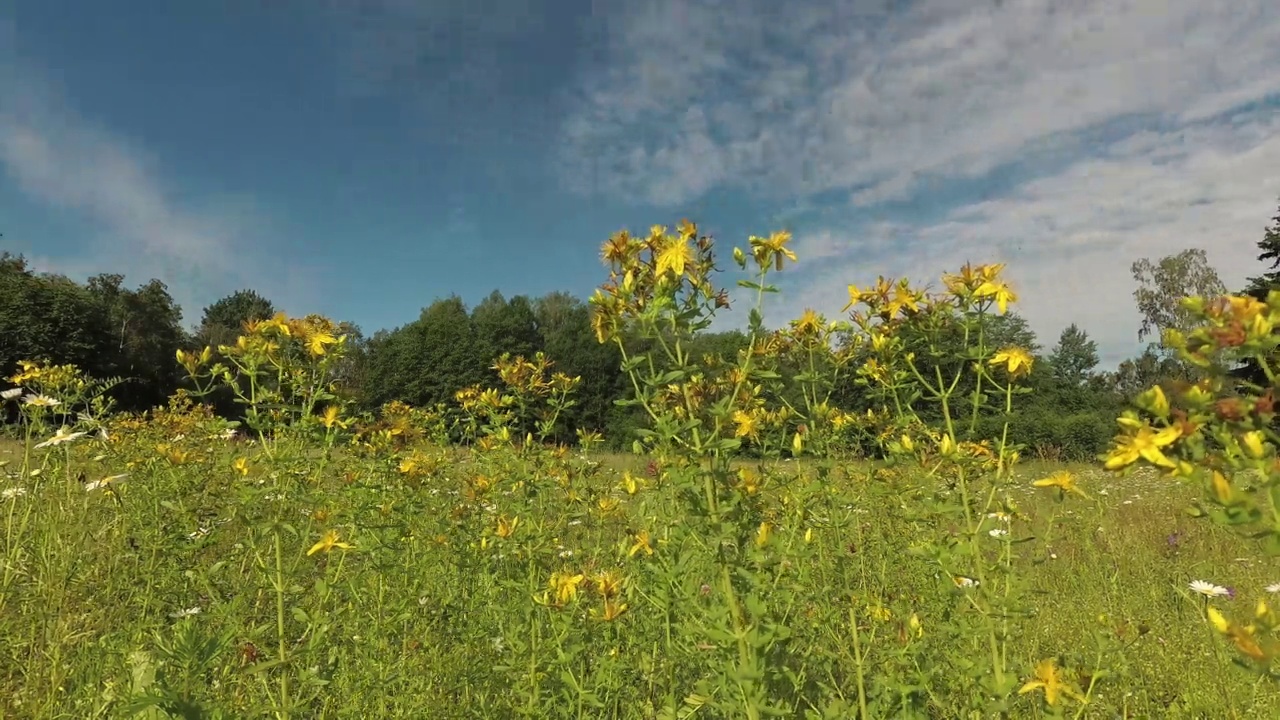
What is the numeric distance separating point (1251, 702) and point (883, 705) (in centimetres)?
152

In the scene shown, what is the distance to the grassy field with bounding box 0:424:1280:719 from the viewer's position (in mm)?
1823

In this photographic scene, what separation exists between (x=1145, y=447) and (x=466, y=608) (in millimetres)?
2566

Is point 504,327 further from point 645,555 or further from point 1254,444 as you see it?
point 1254,444

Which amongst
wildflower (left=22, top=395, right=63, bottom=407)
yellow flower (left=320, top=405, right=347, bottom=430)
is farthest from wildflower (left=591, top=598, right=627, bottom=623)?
wildflower (left=22, top=395, right=63, bottom=407)

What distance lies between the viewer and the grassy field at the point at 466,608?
1.82 meters

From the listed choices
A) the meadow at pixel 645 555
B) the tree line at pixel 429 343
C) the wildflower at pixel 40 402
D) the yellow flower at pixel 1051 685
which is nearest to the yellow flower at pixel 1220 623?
the meadow at pixel 645 555

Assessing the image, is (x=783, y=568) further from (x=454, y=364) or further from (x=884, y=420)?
(x=454, y=364)

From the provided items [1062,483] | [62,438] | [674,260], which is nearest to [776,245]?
[674,260]

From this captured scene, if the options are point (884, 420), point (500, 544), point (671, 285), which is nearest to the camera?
point (671, 285)

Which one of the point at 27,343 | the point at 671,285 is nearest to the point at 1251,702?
the point at 671,285

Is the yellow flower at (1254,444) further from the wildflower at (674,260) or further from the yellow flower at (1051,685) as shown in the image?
the wildflower at (674,260)

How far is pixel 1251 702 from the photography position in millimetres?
2223

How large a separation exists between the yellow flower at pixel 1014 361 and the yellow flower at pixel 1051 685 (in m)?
0.76

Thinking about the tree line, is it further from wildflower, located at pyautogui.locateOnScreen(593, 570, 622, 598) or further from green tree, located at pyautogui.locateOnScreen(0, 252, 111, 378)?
wildflower, located at pyautogui.locateOnScreen(593, 570, 622, 598)
